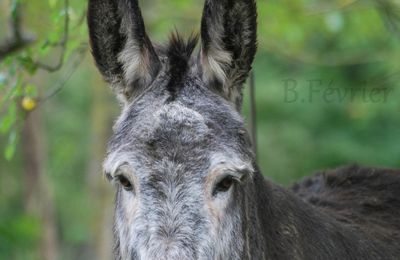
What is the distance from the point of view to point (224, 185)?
4.65m

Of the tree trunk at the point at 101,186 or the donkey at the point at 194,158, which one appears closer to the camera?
the donkey at the point at 194,158

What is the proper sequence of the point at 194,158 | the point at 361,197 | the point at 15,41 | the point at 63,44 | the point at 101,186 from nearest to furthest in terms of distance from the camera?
the point at 194,158 → the point at 361,197 → the point at 63,44 → the point at 15,41 → the point at 101,186

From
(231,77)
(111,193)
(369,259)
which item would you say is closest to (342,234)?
(369,259)

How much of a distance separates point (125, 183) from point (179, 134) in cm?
39

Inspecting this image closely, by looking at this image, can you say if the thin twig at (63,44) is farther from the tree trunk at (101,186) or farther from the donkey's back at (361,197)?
the tree trunk at (101,186)

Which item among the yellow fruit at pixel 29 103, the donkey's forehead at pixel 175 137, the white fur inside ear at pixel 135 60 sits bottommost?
the donkey's forehead at pixel 175 137

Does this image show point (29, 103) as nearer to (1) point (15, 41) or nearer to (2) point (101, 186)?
(1) point (15, 41)

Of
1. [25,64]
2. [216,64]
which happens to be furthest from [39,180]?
[216,64]

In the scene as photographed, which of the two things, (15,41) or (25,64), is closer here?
(25,64)

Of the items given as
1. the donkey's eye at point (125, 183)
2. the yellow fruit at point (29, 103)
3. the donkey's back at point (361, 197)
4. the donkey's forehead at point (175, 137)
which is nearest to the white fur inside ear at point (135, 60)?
the donkey's forehead at point (175, 137)

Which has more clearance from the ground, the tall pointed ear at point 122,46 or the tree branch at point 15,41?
the tree branch at point 15,41

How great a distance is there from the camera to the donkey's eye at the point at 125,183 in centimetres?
470

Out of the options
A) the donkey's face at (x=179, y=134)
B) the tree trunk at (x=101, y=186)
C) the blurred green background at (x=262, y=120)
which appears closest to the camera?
the donkey's face at (x=179, y=134)

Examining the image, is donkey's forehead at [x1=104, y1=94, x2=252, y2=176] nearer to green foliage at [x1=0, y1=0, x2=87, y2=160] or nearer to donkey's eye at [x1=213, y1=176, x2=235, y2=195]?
donkey's eye at [x1=213, y1=176, x2=235, y2=195]
